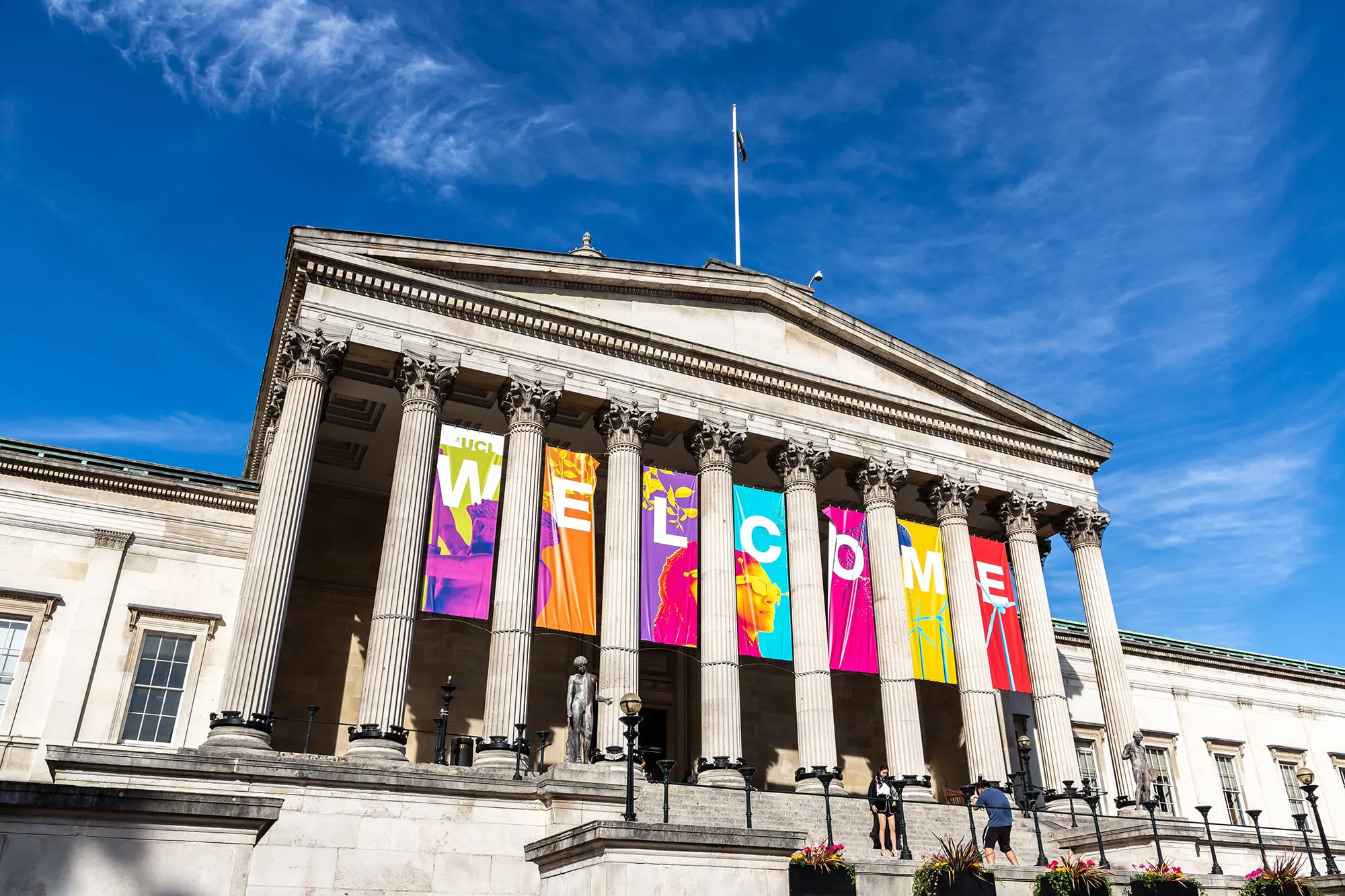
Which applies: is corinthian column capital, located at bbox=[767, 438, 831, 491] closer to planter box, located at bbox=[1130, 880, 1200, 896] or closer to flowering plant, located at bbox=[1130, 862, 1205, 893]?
flowering plant, located at bbox=[1130, 862, 1205, 893]

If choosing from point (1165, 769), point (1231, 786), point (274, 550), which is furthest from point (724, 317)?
point (1231, 786)

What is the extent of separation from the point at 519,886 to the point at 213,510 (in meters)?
15.1

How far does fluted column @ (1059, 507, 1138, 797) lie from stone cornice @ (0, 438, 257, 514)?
985 inches

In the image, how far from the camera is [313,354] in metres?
23.6

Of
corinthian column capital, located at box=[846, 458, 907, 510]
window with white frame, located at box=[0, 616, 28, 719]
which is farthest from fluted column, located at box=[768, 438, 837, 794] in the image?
→ window with white frame, located at box=[0, 616, 28, 719]

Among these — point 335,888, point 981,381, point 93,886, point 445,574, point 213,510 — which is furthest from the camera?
point 981,381

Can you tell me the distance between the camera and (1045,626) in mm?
30266

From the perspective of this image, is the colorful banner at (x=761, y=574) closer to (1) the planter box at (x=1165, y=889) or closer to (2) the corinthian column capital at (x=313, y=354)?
(2) the corinthian column capital at (x=313, y=354)

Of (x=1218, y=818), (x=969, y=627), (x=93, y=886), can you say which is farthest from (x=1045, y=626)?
(x=93, y=886)

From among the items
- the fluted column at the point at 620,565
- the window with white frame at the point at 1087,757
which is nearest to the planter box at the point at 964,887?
the fluted column at the point at 620,565

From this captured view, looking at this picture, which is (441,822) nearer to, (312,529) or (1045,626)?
(312,529)

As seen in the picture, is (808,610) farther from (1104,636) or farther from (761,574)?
(1104,636)

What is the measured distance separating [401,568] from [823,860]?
40.1 feet

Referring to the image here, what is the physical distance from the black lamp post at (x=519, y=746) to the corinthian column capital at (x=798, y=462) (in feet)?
35.5
